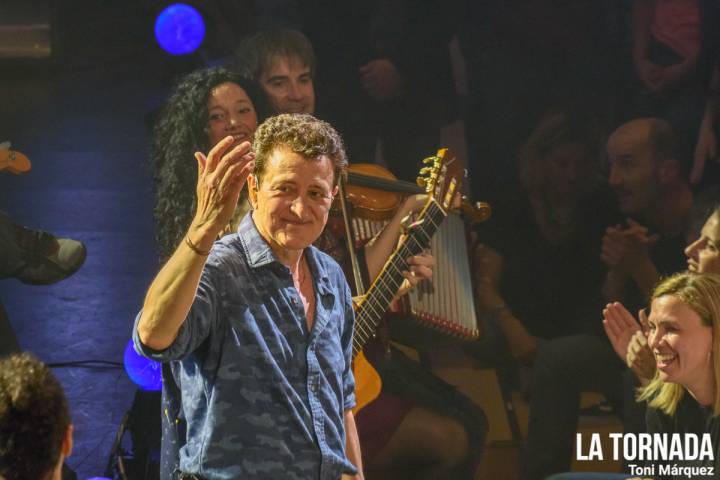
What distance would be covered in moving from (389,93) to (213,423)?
3.26 meters

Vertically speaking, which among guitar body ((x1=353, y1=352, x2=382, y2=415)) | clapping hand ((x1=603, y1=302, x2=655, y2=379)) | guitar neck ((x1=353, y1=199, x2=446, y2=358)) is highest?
guitar neck ((x1=353, y1=199, x2=446, y2=358))

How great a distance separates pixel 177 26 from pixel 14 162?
3.39 feet

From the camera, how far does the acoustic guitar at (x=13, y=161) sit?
16.9 ft

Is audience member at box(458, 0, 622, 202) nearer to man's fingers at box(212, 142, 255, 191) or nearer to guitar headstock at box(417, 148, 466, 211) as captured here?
guitar headstock at box(417, 148, 466, 211)

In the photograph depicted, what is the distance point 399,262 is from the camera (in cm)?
480

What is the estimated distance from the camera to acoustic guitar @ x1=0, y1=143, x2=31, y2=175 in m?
5.16

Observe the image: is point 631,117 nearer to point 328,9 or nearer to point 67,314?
point 328,9

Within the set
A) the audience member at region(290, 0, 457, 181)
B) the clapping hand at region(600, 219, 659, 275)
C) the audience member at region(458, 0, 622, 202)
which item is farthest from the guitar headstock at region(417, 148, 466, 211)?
the clapping hand at region(600, 219, 659, 275)

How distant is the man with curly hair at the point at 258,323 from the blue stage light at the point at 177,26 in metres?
2.74

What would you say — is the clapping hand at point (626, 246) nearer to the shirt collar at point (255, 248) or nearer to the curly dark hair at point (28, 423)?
the shirt collar at point (255, 248)

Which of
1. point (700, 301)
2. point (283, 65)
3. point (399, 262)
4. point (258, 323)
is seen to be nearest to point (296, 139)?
point (258, 323)

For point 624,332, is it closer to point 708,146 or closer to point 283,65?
point 708,146

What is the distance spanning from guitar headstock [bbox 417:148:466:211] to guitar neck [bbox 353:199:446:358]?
0.07 metres

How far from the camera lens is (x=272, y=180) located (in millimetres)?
2723
